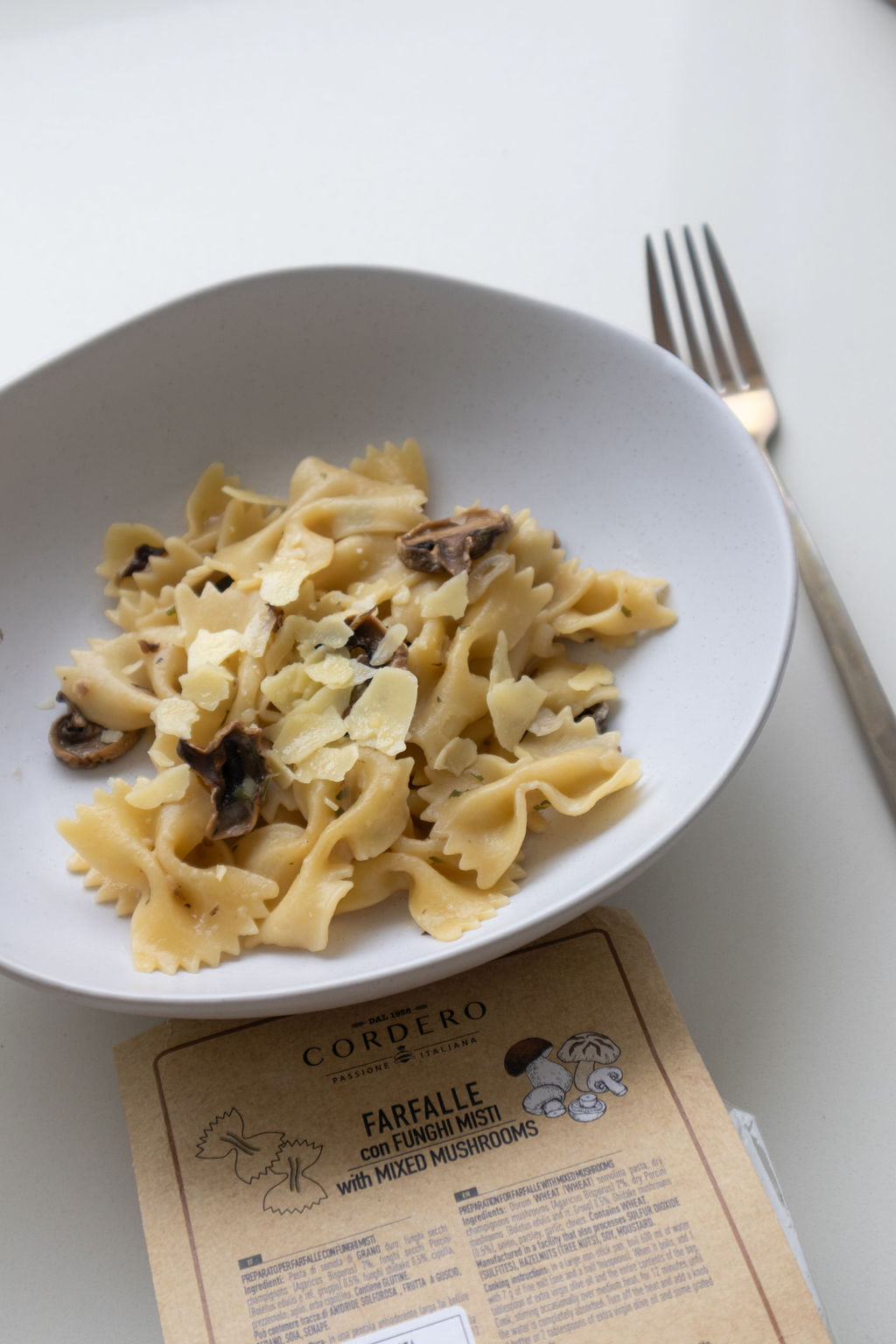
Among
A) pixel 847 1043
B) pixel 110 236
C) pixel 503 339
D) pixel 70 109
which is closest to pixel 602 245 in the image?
pixel 503 339

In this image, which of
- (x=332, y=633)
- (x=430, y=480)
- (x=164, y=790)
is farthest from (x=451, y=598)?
(x=164, y=790)

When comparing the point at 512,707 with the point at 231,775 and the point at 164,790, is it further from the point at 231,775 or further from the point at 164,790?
the point at 164,790

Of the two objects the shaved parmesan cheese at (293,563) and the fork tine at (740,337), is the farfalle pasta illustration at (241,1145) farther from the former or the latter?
the fork tine at (740,337)

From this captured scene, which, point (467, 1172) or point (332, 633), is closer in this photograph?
point (467, 1172)

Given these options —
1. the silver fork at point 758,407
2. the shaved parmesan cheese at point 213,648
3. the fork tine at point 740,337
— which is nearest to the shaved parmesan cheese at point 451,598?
the shaved parmesan cheese at point 213,648

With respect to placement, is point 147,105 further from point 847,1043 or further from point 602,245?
point 847,1043

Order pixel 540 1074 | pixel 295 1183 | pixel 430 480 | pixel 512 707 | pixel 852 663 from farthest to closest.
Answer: pixel 430 480, pixel 852 663, pixel 512 707, pixel 540 1074, pixel 295 1183
